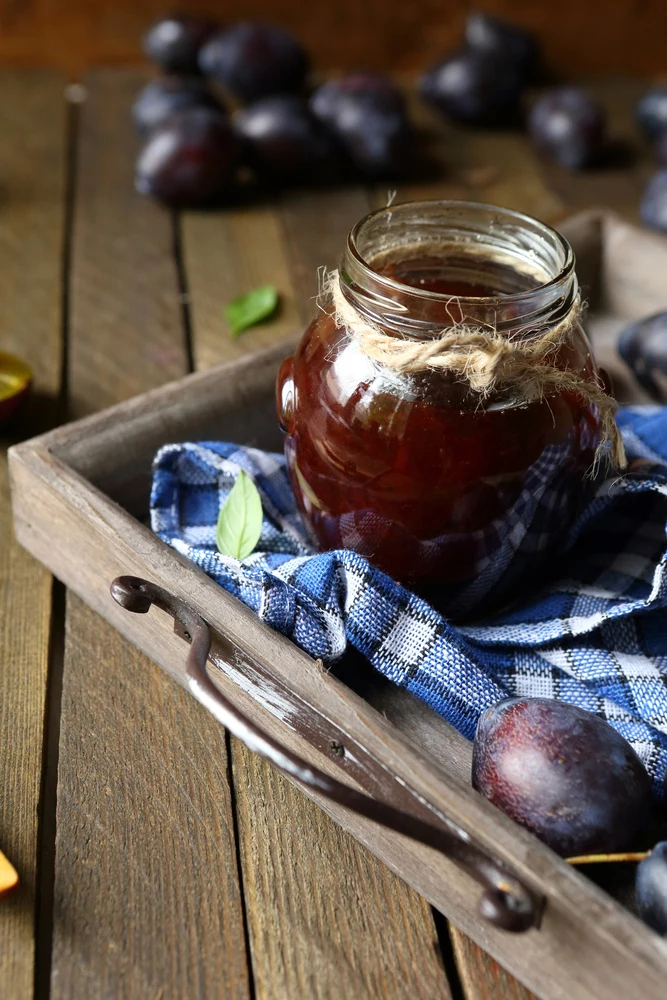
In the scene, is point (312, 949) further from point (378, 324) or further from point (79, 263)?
point (79, 263)

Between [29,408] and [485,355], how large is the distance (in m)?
0.52

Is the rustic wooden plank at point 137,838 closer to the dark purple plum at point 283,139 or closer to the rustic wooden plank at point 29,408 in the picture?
the rustic wooden plank at point 29,408

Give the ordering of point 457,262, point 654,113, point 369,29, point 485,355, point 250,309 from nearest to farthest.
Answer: point 485,355 → point 457,262 → point 250,309 → point 654,113 → point 369,29

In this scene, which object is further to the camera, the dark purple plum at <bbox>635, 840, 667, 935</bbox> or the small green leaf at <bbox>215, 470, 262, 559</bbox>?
the small green leaf at <bbox>215, 470, 262, 559</bbox>

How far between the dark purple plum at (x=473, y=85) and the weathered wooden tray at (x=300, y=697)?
0.87 m

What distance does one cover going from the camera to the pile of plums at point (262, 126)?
125 cm

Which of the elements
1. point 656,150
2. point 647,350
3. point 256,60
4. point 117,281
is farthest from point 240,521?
point 656,150

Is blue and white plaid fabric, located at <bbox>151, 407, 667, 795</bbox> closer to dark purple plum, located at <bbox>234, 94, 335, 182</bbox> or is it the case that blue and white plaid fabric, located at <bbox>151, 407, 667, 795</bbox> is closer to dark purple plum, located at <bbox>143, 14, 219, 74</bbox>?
dark purple plum, located at <bbox>234, 94, 335, 182</bbox>

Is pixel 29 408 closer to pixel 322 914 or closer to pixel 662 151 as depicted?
pixel 322 914

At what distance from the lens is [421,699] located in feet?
2.12

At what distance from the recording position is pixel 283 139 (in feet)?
4.24

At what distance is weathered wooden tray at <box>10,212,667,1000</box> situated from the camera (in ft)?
1.58

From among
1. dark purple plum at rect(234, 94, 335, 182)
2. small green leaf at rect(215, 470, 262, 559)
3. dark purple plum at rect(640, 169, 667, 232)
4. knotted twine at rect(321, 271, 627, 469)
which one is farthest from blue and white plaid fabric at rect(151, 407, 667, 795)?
dark purple plum at rect(234, 94, 335, 182)

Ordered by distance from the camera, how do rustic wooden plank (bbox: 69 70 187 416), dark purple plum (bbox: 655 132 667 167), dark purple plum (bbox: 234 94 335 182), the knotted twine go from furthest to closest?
dark purple plum (bbox: 655 132 667 167) → dark purple plum (bbox: 234 94 335 182) → rustic wooden plank (bbox: 69 70 187 416) → the knotted twine
